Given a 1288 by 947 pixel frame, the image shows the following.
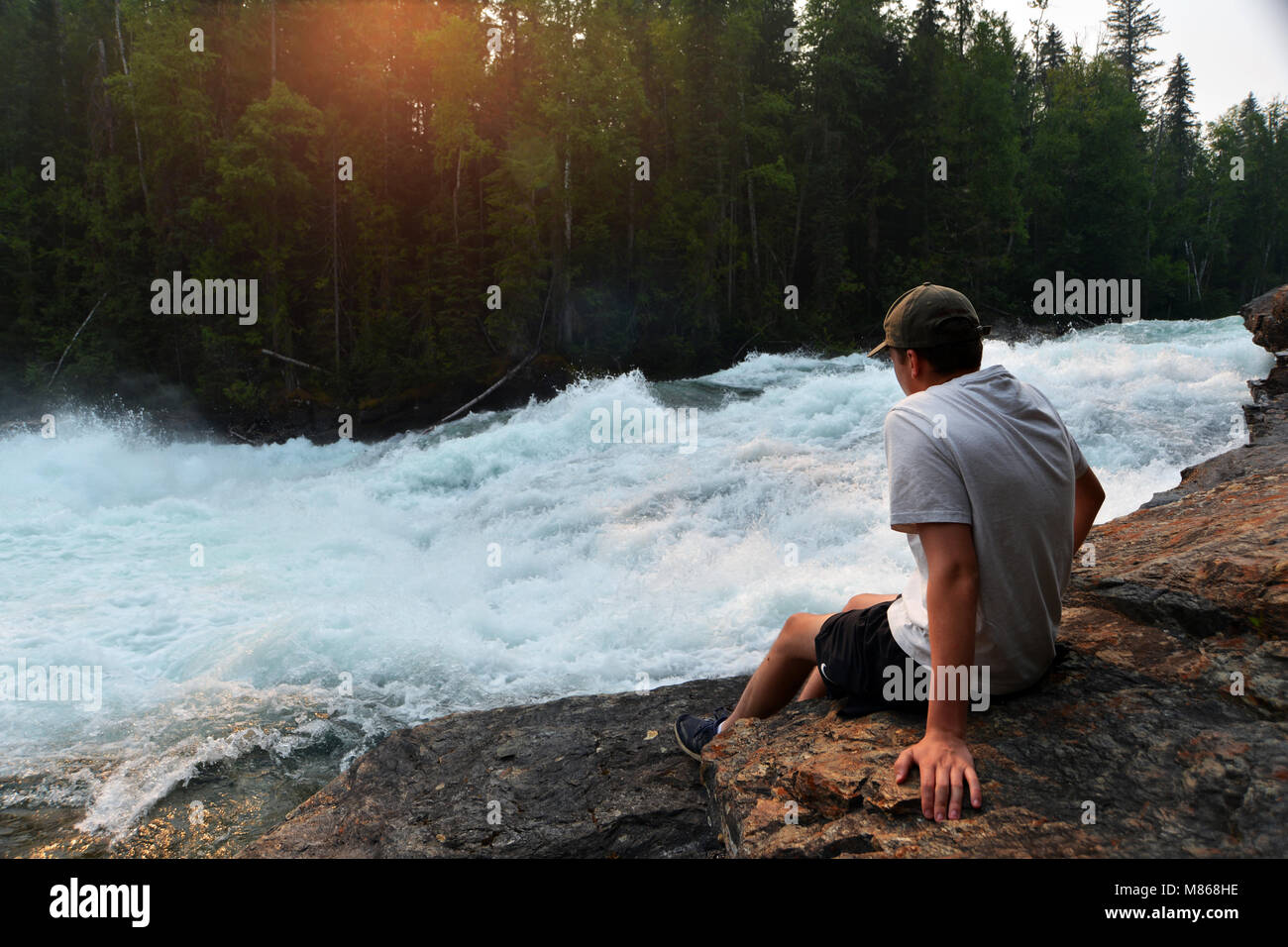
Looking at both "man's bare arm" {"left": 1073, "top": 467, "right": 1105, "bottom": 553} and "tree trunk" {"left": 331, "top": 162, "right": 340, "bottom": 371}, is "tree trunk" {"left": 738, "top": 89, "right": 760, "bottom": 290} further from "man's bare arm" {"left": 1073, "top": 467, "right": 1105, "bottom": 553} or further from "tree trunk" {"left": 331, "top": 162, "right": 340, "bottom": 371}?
"man's bare arm" {"left": 1073, "top": 467, "right": 1105, "bottom": 553}

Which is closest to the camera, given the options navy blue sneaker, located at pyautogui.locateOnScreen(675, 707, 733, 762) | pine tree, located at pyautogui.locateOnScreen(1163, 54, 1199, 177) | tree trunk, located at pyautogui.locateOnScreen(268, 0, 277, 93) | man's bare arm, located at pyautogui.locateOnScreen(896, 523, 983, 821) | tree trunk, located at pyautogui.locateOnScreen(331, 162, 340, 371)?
man's bare arm, located at pyautogui.locateOnScreen(896, 523, 983, 821)

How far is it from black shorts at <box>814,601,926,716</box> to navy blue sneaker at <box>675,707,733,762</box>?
0.69 meters

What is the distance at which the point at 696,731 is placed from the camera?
3305 mm

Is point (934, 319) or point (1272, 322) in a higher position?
point (1272, 322)

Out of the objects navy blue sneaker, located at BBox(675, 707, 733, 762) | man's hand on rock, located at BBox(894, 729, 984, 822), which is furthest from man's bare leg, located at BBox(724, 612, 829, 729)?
man's hand on rock, located at BBox(894, 729, 984, 822)

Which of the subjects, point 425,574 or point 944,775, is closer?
point 944,775

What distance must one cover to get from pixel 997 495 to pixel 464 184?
93.4 ft

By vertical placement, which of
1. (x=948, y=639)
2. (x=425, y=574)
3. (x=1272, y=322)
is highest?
(x=1272, y=322)

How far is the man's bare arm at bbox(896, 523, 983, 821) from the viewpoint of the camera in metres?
2.02

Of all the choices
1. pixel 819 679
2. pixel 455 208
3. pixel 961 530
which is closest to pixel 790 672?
pixel 819 679

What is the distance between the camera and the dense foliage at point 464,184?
24391mm

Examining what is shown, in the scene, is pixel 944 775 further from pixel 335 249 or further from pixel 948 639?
pixel 335 249

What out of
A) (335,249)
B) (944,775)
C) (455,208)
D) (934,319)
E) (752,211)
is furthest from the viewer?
(752,211)

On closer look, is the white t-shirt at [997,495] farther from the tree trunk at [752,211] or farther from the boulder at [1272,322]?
the tree trunk at [752,211]
